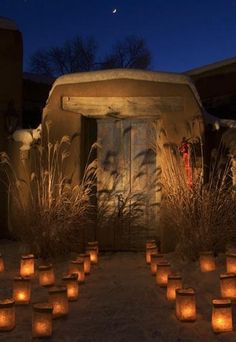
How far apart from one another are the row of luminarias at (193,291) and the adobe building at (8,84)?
11.5 ft

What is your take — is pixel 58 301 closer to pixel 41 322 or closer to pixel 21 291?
pixel 41 322

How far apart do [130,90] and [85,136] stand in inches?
36.9

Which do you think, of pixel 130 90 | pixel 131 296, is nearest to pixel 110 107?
pixel 130 90

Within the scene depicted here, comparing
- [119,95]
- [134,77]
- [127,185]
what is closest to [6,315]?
[127,185]

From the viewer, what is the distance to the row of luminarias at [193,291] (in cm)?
374

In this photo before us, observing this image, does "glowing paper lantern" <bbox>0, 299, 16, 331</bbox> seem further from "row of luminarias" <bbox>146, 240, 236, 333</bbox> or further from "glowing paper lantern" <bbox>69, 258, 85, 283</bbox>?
"glowing paper lantern" <bbox>69, 258, 85, 283</bbox>

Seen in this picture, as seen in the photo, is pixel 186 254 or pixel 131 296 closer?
pixel 131 296

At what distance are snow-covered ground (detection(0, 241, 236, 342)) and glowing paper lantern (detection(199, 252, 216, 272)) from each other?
0.24ft

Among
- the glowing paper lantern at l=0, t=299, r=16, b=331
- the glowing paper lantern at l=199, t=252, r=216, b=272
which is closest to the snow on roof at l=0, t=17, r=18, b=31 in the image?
the glowing paper lantern at l=199, t=252, r=216, b=272

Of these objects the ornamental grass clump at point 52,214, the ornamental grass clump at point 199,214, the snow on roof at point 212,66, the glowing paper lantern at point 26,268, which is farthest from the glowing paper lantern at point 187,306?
the snow on roof at point 212,66

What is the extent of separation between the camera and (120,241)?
7.37m

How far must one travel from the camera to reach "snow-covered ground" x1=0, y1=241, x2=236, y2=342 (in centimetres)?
375

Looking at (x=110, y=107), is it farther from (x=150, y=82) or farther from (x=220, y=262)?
(x=220, y=262)

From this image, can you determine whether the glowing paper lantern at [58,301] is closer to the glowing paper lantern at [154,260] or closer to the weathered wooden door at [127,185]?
the glowing paper lantern at [154,260]
